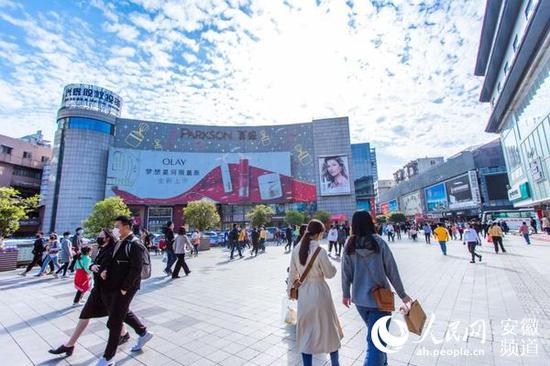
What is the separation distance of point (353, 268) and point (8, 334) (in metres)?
5.97

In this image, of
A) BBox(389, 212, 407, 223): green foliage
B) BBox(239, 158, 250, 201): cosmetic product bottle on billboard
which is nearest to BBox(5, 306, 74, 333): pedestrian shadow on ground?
BBox(239, 158, 250, 201): cosmetic product bottle on billboard

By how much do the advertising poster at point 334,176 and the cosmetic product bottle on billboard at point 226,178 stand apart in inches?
786

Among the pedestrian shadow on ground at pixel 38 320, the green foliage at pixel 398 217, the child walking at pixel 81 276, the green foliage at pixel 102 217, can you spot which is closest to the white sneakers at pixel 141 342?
the pedestrian shadow on ground at pixel 38 320

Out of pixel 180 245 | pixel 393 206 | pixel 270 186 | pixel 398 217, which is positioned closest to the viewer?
pixel 180 245

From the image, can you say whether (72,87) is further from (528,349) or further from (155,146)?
(528,349)

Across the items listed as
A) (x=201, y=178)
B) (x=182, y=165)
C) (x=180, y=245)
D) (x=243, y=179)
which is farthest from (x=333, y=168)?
(x=180, y=245)

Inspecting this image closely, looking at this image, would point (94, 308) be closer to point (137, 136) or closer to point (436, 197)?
point (137, 136)

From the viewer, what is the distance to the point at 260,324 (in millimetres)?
4777

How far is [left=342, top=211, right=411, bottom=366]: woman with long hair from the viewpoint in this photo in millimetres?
2643

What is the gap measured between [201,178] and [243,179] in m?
8.97

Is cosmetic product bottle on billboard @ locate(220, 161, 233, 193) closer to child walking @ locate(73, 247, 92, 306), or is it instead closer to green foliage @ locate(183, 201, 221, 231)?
green foliage @ locate(183, 201, 221, 231)

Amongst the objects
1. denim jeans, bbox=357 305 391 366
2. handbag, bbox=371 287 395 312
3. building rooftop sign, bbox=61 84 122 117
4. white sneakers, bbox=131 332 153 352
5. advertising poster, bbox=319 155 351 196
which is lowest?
white sneakers, bbox=131 332 153 352

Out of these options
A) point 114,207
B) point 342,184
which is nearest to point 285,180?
point 342,184

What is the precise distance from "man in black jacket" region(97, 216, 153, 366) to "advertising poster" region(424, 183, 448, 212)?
76870mm
